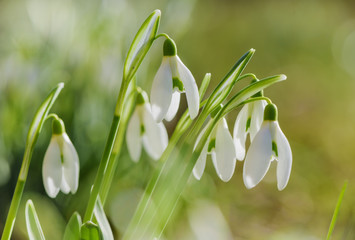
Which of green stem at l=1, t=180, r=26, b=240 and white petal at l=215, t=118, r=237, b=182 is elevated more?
white petal at l=215, t=118, r=237, b=182

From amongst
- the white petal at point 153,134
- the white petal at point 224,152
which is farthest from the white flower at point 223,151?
the white petal at point 153,134

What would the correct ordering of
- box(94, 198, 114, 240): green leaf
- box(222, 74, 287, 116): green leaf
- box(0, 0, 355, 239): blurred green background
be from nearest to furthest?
box(222, 74, 287, 116): green leaf → box(94, 198, 114, 240): green leaf → box(0, 0, 355, 239): blurred green background

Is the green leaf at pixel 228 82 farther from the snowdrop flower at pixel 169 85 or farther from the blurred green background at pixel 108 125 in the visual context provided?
the blurred green background at pixel 108 125

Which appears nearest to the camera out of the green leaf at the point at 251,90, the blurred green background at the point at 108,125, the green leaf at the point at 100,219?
the green leaf at the point at 251,90

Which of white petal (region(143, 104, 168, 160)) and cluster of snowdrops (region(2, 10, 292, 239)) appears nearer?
cluster of snowdrops (region(2, 10, 292, 239))

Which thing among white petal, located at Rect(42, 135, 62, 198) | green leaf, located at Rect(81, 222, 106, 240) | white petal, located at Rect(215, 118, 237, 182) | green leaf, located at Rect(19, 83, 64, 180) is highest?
white petal, located at Rect(215, 118, 237, 182)

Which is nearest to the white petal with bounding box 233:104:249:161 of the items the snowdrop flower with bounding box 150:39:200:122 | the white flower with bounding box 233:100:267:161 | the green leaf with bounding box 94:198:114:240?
the white flower with bounding box 233:100:267:161

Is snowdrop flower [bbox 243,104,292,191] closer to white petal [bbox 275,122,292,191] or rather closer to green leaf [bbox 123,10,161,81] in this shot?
white petal [bbox 275,122,292,191]
